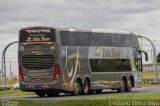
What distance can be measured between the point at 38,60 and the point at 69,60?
1.95 meters

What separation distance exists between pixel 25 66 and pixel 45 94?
149 inches

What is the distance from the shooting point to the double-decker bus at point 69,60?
122ft

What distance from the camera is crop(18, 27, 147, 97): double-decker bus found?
37250 millimetres

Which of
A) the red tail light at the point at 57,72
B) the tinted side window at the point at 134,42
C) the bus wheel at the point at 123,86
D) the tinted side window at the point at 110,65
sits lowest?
the bus wheel at the point at 123,86

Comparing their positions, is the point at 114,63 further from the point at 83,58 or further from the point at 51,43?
the point at 51,43

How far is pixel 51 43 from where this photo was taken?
1464 inches

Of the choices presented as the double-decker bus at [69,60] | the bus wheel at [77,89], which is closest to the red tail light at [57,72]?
the double-decker bus at [69,60]

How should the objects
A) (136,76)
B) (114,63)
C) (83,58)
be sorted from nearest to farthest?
(83,58) < (114,63) < (136,76)

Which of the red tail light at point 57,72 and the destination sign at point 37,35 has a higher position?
the destination sign at point 37,35

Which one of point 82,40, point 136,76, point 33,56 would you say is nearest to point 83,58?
point 82,40

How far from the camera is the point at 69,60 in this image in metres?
38.1

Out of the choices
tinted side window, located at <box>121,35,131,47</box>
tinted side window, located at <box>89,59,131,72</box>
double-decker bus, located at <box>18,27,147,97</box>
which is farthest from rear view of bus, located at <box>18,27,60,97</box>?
tinted side window, located at <box>121,35,131,47</box>

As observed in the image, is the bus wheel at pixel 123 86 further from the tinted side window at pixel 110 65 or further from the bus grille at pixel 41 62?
the bus grille at pixel 41 62

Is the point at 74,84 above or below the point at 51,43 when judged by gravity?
below
